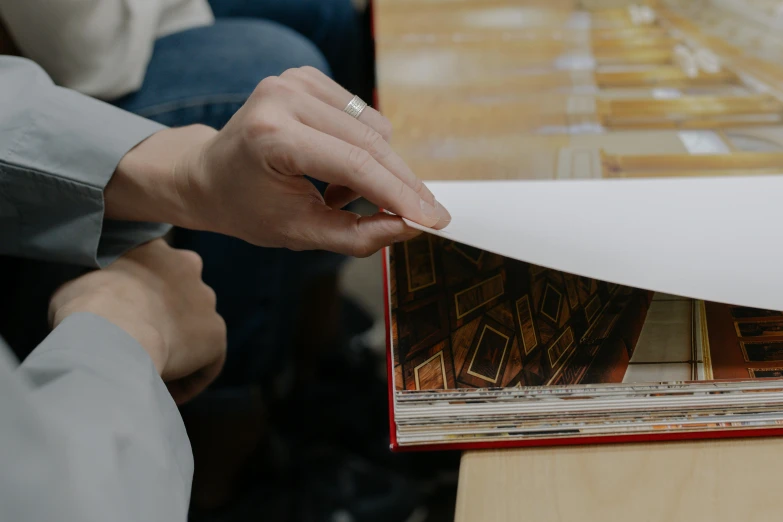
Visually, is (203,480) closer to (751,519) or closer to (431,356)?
(431,356)

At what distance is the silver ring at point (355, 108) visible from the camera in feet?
1.36

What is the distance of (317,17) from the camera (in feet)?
3.02

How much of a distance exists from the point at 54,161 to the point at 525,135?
14.5 inches

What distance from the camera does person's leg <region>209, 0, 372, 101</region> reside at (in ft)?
3.01

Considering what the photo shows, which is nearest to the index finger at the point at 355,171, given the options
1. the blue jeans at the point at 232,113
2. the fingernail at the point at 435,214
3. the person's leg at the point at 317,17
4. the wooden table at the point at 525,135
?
the fingernail at the point at 435,214

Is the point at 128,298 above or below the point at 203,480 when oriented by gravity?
above

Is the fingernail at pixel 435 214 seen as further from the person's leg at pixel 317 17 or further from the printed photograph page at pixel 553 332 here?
the person's leg at pixel 317 17

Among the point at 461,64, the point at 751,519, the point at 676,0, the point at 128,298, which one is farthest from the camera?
the point at 676,0

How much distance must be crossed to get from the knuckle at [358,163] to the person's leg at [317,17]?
64 centimetres

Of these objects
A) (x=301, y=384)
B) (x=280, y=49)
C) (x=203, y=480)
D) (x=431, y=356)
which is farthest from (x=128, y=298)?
(x=301, y=384)

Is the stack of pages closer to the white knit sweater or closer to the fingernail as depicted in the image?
the fingernail

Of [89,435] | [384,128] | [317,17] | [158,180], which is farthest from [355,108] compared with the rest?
[317,17]

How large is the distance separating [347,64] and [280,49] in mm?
307

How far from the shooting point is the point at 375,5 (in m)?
0.77
